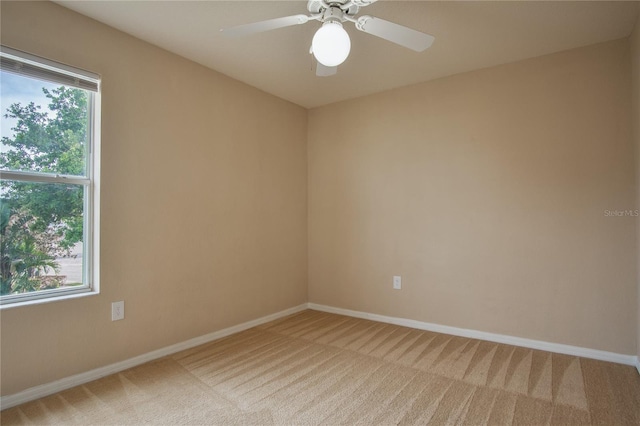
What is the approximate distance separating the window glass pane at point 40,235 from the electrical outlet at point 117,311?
0.27 meters

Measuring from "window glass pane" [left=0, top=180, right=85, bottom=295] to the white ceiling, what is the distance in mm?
1177

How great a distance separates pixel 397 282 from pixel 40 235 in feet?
9.43

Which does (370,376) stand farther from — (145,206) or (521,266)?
(145,206)

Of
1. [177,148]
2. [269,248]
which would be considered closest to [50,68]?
[177,148]

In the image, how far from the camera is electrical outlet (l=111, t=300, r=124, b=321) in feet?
7.81

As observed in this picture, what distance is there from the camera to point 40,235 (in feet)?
7.00

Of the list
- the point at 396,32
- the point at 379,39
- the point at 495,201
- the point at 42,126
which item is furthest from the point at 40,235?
the point at 495,201

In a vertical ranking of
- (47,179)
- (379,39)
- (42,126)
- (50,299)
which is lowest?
(50,299)

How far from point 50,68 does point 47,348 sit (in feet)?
5.52

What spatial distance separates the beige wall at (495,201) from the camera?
101 inches

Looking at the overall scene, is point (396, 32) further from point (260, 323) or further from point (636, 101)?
point (260, 323)

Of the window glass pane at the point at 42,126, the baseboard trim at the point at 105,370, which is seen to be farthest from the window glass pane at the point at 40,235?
the baseboard trim at the point at 105,370

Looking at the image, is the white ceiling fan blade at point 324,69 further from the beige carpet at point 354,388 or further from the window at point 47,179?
the beige carpet at point 354,388

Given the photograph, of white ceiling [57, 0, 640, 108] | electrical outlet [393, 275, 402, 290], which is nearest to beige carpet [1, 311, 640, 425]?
electrical outlet [393, 275, 402, 290]
